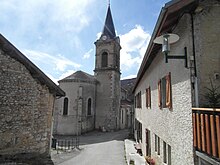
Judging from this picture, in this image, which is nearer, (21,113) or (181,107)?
(181,107)

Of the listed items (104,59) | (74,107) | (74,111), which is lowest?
(74,111)

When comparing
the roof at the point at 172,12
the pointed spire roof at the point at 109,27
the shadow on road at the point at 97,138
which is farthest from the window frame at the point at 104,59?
the roof at the point at 172,12

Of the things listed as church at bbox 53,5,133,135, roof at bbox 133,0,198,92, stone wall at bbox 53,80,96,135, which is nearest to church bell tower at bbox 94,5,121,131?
church at bbox 53,5,133,135

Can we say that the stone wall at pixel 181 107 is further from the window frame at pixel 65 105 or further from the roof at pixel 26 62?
the window frame at pixel 65 105

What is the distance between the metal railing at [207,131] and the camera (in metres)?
3.09

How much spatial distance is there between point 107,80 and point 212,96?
2715cm

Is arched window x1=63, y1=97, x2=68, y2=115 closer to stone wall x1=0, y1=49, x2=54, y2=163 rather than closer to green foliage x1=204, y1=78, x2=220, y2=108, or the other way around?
stone wall x1=0, y1=49, x2=54, y2=163

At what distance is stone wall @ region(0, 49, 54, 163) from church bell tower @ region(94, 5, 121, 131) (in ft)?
66.1

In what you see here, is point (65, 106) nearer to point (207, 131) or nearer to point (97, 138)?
point (97, 138)

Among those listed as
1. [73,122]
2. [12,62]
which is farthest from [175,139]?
[73,122]

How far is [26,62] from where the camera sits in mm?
9203

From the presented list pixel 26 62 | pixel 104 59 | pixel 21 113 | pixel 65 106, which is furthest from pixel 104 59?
pixel 21 113

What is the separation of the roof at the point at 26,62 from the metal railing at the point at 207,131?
803 centimetres

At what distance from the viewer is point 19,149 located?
8734 millimetres
